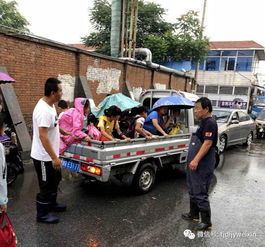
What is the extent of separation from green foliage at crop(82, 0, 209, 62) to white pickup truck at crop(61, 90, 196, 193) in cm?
1381

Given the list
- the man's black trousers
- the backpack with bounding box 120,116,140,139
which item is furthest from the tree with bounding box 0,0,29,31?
the man's black trousers

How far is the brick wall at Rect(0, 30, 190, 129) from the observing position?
6799 mm

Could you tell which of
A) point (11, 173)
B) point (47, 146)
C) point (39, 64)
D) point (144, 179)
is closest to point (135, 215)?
point (144, 179)

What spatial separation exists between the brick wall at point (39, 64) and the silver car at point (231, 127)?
4.93 metres

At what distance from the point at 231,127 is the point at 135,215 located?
6.31 metres

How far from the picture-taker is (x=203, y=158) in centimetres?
328

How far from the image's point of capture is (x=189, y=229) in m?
3.38

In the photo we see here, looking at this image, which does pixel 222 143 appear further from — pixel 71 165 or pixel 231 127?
pixel 71 165

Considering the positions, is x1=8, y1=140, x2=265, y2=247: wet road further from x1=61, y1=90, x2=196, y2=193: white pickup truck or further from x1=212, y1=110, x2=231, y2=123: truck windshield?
x1=212, y1=110, x2=231, y2=123: truck windshield

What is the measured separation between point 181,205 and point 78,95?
20.3 feet

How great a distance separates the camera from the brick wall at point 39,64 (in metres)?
6.80

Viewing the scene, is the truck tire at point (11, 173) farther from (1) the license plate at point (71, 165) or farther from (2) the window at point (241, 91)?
(2) the window at point (241, 91)

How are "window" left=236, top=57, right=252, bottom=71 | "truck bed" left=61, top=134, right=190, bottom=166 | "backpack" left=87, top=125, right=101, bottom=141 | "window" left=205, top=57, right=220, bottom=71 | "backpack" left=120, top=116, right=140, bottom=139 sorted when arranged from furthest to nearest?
"window" left=205, top=57, right=220, bottom=71 → "window" left=236, top=57, right=252, bottom=71 → "backpack" left=120, top=116, right=140, bottom=139 → "backpack" left=87, top=125, right=101, bottom=141 → "truck bed" left=61, top=134, right=190, bottom=166

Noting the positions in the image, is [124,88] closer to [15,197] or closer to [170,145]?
[170,145]
